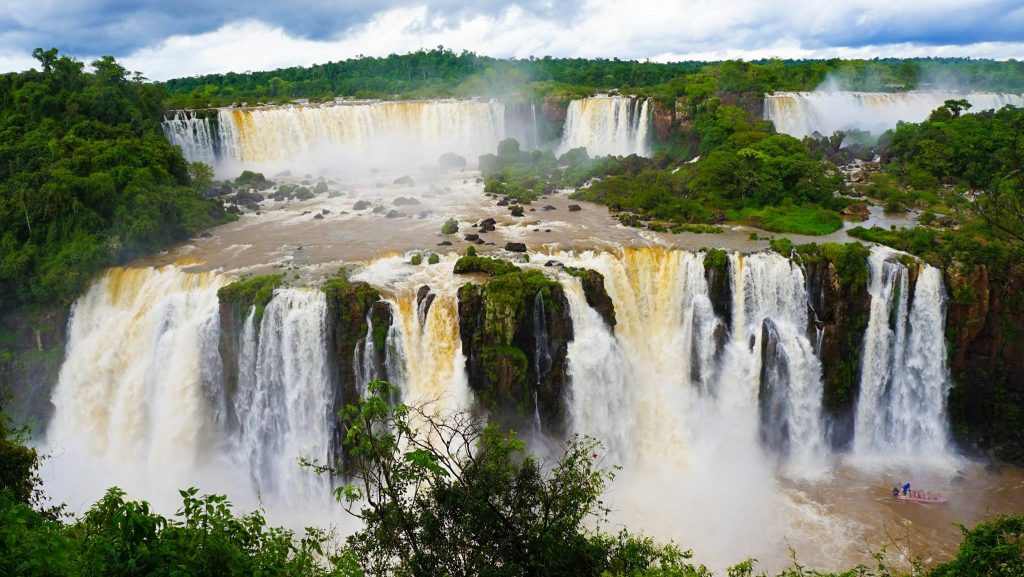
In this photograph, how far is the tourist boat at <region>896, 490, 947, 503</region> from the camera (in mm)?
17939

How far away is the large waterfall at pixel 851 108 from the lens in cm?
4384

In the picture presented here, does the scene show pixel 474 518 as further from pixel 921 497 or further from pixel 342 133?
pixel 342 133

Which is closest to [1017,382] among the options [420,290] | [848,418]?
[848,418]

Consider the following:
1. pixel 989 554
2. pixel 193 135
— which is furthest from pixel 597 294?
pixel 193 135

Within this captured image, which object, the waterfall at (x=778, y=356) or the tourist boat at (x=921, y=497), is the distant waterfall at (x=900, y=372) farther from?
the tourist boat at (x=921, y=497)

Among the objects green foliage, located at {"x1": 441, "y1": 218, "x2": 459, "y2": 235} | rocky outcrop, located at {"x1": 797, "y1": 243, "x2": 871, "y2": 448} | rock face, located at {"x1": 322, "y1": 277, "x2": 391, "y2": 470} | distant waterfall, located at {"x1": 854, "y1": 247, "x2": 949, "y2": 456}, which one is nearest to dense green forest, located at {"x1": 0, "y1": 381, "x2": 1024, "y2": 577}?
rock face, located at {"x1": 322, "y1": 277, "x2": 391, "y2": 470}

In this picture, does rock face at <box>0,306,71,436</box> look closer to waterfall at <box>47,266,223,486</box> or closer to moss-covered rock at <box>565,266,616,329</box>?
waterfall at <box>47,266,223,486</box>

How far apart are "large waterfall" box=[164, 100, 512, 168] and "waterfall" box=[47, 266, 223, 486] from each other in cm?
2213

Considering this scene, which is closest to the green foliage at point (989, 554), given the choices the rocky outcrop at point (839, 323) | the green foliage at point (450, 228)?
the rocky outcrop at point (839, 323)

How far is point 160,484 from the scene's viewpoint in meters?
19.5

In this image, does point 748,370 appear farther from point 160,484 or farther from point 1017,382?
point 160,484

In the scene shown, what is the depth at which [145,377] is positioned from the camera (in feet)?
66.6

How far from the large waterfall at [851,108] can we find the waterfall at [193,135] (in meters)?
35.7

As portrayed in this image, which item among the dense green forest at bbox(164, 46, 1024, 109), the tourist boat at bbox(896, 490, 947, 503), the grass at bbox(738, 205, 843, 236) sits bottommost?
the tourist boat at bbox(896, 490, 947, 503)
